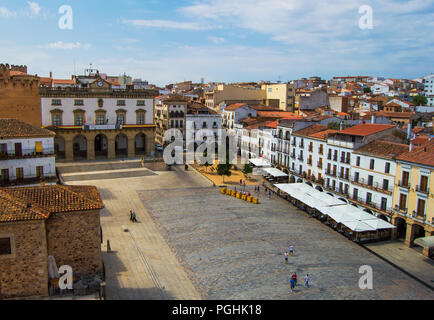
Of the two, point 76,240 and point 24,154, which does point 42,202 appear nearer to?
Result: point 76,240

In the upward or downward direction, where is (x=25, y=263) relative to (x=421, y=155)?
downward

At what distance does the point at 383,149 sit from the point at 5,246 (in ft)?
120

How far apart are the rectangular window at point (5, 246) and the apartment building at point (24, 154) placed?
19522mm

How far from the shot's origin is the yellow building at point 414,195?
111ft

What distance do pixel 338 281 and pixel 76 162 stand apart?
48807mm

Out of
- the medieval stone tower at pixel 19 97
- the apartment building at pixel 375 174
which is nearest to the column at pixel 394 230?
the apartment building at pixel 375 174

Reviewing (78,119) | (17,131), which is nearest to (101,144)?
(78,119)

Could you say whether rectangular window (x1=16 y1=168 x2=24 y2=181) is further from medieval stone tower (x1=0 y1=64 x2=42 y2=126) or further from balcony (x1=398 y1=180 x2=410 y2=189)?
balcony (x1=398 y1=180 x2=410 y2=189)

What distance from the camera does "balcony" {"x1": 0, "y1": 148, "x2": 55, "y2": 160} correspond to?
118ft

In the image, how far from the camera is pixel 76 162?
206ft

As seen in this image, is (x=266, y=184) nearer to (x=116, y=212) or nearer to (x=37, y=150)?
(x=116, y=212)

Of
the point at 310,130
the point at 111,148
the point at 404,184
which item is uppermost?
the point at 310,130

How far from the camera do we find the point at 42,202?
20922 mm

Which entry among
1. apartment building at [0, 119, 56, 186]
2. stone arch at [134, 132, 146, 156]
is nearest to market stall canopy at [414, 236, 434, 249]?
apartment building at [0, 119, 56, 186]
